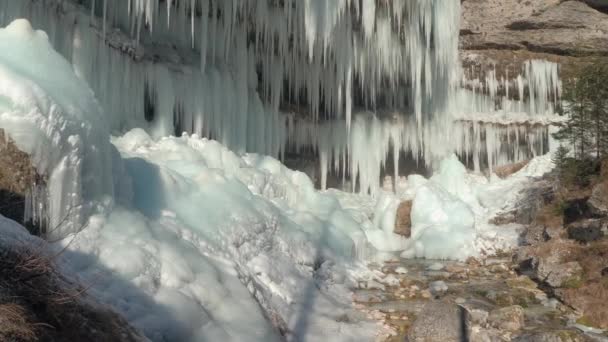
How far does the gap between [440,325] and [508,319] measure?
1220 millimetres

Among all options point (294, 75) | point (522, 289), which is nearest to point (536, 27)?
point (294, 75)

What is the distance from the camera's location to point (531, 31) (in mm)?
18984

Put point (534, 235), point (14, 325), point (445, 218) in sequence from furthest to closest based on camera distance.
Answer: point (445, 218) → point (534, 235) → point (14, 325)

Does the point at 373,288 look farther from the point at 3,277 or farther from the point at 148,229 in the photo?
the point at 3,277

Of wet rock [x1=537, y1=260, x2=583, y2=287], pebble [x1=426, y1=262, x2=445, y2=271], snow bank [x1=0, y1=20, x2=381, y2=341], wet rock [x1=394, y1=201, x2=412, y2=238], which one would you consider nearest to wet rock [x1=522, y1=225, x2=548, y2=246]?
pebble [x1=426, y1=262, x2=445, y2=271]

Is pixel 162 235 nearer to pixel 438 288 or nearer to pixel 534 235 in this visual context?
pixel 438 288

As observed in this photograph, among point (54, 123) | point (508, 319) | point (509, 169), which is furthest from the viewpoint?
point (509, 169)

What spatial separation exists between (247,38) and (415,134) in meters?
7.73

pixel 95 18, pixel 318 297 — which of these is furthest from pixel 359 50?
pixel 318 297

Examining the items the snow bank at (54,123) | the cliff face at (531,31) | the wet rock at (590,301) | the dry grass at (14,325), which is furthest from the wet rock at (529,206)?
the dry grass at (14,325)

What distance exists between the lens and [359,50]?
16016mm

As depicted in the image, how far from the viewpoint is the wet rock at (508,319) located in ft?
24.7

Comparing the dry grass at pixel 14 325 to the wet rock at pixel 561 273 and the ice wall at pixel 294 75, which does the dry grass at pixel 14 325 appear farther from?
→ the wet rock at pixel 561 273

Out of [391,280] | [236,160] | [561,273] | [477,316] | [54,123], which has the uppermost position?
[54,123]
